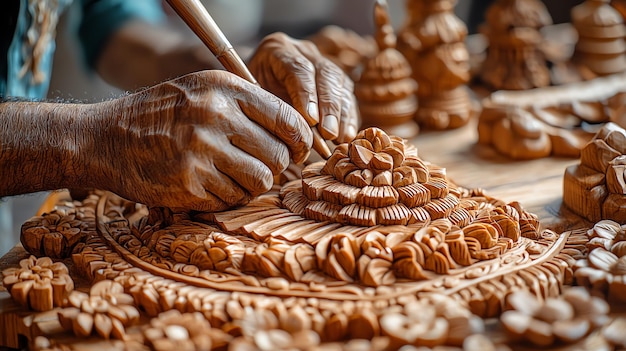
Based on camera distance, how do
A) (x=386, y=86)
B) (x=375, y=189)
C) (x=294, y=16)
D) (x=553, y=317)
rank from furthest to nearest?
(x=294, y=16) → (x=386, y=86) → (x=375, y=189) → (x=553, y=317)

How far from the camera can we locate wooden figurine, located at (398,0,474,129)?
2.50 m

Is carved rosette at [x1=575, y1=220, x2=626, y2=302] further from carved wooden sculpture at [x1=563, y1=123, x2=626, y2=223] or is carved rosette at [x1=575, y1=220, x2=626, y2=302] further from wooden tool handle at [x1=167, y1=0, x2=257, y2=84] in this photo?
wooden tool handle at [x1=167, y1=0, x2=257, y2=84]

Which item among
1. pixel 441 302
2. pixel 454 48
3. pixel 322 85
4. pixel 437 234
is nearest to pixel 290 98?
pixel 322 85

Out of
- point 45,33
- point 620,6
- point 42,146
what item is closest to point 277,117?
point 42,146

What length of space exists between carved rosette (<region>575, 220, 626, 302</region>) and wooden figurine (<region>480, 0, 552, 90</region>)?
1404 millimetres

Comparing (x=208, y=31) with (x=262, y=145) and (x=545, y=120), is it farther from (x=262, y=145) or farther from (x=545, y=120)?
(x=545, y=120)

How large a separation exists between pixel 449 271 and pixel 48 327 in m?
0.70

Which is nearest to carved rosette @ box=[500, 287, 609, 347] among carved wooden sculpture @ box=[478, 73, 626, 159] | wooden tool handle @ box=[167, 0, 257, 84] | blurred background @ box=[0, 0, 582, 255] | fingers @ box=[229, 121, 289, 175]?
fingers @ box=[229, 121, 289, 175]

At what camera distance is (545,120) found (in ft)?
7.32

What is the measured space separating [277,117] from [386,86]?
1059 millimetres

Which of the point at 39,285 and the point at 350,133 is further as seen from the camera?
the point at 350,133

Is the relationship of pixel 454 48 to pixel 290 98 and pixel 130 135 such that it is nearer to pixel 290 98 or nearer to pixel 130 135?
pixel 290 98

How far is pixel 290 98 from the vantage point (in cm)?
173

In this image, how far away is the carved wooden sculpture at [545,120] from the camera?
213 cm
